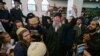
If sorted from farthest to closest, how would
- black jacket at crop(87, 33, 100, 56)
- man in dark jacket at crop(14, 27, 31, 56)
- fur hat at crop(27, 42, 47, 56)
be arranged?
black jacket at crop(87, 33, 100, 56) < man in dark jacket at crop(14, 27, 31, 56) < fur hat at crop(27, 42, 47, 56)

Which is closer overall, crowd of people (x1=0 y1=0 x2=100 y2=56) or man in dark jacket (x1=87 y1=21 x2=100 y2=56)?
crowd of people (x1=0 y1=0 x2=100 y2=56)

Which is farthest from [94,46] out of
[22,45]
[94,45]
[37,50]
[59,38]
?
[37,50]

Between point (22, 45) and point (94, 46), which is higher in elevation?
point (22, 45)

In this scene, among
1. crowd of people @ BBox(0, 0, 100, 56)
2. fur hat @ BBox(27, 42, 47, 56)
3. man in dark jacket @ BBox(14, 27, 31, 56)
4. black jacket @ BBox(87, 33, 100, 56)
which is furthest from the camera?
black jacket @ BBox(87, 33, 100, 56)

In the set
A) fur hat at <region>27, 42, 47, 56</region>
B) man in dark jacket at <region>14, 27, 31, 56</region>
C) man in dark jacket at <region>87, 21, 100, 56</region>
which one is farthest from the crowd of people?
fur hat at <region>27, 42, 47, 56</region>

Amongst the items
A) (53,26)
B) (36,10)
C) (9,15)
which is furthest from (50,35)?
(36,10)

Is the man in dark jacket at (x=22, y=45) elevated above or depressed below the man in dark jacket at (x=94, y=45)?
above

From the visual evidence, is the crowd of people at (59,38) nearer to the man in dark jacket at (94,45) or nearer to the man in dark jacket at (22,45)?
the man in dark jacket at (94,45)

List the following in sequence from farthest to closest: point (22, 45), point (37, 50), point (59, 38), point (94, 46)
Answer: point (59, 38)
point (94, 46)
point (22, 45)
point (37, 50)

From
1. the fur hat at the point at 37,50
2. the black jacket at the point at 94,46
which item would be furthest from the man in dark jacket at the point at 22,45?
the black jacket at the point at 94,46

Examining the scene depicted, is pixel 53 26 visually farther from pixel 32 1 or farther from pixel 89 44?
pixel 32 1

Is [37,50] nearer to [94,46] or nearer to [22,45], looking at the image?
[22,45]

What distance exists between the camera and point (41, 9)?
31.5 feet

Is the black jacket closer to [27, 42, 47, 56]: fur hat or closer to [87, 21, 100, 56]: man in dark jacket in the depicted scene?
[87, 21, 100, 56]: man in dark jacket
